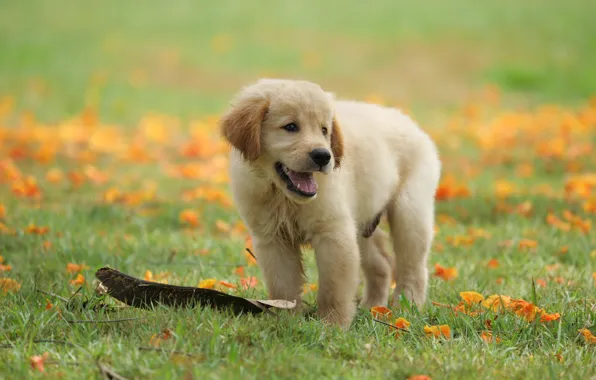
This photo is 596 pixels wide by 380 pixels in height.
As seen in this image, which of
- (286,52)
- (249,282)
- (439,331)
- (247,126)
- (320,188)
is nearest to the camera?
(439,331)

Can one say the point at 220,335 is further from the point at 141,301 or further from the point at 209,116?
the point at 209,116

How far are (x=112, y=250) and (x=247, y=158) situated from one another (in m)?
1.87

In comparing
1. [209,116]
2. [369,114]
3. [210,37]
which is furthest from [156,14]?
[369,114]

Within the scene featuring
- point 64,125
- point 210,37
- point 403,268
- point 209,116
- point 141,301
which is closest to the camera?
point 141,301

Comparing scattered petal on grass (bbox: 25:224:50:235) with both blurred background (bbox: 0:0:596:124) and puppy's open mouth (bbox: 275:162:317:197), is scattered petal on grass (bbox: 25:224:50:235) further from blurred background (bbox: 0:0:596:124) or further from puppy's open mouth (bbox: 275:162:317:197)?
blurred background (bbox: 0:0:596:124)

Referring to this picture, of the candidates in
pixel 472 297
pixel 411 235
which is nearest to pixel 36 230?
pixel 411 235

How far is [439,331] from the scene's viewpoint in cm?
379

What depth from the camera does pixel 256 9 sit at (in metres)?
17.4

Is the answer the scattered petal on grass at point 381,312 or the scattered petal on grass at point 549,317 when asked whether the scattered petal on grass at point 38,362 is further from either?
the scattered petal on grass at point 549,317

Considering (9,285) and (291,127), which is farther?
(9,285)

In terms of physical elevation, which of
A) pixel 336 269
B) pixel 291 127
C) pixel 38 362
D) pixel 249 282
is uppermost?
pixel 291 127

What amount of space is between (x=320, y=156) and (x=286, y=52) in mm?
11586

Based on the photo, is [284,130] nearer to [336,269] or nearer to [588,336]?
[336,269]

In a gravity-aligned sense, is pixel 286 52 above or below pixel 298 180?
above
